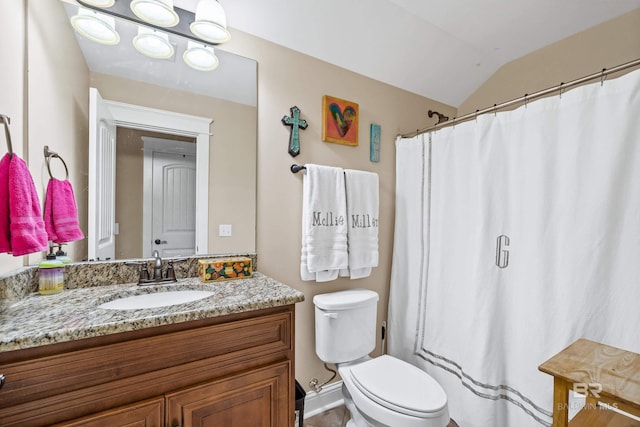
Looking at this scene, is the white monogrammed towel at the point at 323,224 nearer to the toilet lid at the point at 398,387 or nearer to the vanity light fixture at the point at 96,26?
the toilet lid at the point at 398,387

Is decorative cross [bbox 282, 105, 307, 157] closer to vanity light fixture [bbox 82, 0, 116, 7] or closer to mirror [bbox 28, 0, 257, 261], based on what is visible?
mirror [bbox 28, 0, 257, 261]

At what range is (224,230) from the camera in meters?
1.48

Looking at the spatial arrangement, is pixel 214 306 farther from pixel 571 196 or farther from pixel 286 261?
pixel 571 196

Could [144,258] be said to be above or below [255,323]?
above

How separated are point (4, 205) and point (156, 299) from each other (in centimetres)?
57

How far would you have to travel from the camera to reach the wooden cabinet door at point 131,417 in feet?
2.43

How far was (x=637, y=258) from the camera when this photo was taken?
1070 mm

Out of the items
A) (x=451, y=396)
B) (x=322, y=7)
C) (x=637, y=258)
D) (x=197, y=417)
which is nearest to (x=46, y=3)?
(x=322, y=7)

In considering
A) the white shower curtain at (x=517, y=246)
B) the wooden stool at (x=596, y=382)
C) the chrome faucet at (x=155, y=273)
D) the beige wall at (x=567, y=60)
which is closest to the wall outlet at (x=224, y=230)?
the chrome faucet at (x=155, y=273)

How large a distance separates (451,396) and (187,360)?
1.55 m

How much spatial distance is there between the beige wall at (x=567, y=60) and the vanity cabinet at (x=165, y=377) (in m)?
2.25

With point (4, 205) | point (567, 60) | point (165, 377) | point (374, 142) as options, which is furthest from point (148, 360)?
point (567, 60)

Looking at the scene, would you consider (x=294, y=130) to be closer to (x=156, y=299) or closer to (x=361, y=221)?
(x=361, y=221)

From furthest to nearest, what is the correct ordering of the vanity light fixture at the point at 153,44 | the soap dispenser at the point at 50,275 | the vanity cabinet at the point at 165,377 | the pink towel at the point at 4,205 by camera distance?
the vanity light fixture at the point at 153,44 → the soap dispenser at the point at 50,275 → the pink towel at the point at 4,205 → the vanity cabinet at the point at 165,377
